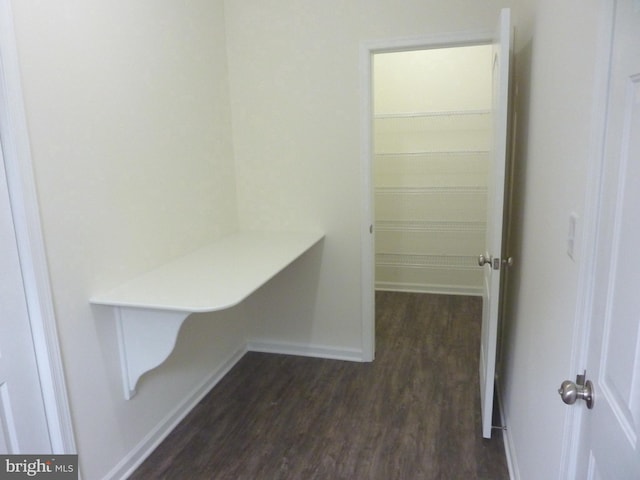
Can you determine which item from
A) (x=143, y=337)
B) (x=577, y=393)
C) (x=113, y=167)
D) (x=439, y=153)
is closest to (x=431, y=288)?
(x=439, y=153)

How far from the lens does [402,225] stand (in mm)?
4461

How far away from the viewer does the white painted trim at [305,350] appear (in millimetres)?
3115

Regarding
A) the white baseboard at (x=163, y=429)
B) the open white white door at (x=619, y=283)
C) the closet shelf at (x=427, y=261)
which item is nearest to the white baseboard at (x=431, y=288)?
the closet shelf at (x=427, y=261)

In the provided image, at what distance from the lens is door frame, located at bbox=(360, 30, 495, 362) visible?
2.58 metres

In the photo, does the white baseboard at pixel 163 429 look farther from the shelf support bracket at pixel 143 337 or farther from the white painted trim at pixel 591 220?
the white painted trim at pixel 591 220

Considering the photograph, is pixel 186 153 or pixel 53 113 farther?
pixel 186 153

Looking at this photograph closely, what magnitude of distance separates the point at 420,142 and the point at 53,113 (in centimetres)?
328

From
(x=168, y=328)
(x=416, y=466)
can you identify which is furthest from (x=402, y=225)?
(x=168, y=328)

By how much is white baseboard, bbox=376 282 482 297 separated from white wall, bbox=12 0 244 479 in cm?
233

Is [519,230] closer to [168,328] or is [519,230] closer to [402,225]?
[168,328]

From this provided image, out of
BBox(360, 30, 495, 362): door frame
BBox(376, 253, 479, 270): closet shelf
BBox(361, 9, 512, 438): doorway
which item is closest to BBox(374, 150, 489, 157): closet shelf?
BBox(376, 253, 479, 270): closet shelf

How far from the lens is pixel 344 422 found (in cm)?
242

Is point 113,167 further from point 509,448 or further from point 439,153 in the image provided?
point 439,153

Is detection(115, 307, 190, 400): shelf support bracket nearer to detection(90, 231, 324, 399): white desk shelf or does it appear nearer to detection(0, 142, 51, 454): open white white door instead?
detection(90, 231, 324, 399): white desk shelf
